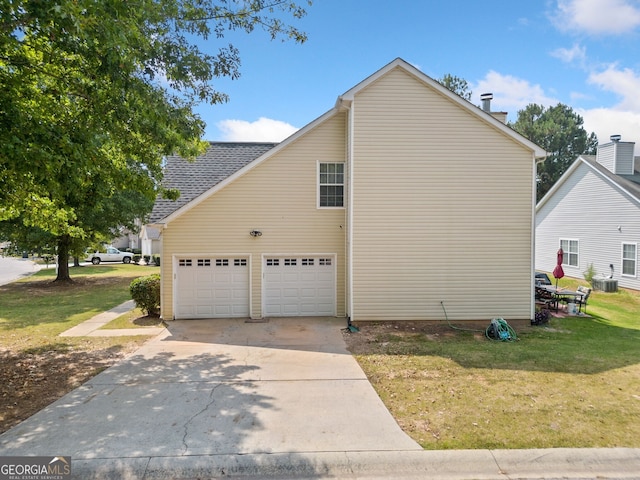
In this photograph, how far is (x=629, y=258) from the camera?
1731 cm

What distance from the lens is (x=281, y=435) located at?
489cm

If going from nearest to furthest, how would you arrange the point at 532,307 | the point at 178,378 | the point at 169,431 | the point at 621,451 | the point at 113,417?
1. the point at 621,451
2. the point at 169,431
3. the point at 113,417
4. the point at 178,378
5. the point at 532,307

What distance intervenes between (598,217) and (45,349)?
23.8m

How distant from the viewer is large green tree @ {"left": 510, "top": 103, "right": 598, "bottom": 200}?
43.1 m

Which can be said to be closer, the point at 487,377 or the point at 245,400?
the point at 245,400

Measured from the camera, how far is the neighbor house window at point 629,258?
17000 millimetres

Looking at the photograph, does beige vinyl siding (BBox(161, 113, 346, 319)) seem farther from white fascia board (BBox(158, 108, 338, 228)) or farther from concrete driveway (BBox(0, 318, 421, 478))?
concrete driveway (BBox(0, 318, 421, 478))

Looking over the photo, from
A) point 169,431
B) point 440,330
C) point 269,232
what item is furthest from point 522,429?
point 269,232

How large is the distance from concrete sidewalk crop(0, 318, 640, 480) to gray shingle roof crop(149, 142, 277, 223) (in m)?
6.48

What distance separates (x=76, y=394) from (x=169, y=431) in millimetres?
2443

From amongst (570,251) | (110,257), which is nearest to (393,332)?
(570,251)

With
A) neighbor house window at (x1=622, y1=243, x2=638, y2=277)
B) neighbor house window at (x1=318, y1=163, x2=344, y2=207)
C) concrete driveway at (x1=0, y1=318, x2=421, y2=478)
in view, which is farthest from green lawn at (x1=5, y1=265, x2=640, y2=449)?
neighbor house window at (x1=622, y1=243, x2=638, y2=277)

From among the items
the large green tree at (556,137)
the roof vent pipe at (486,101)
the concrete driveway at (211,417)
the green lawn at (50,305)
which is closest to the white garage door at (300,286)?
the concrete driveway at (211,417)

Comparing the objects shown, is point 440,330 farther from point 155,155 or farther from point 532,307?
point 155,155
